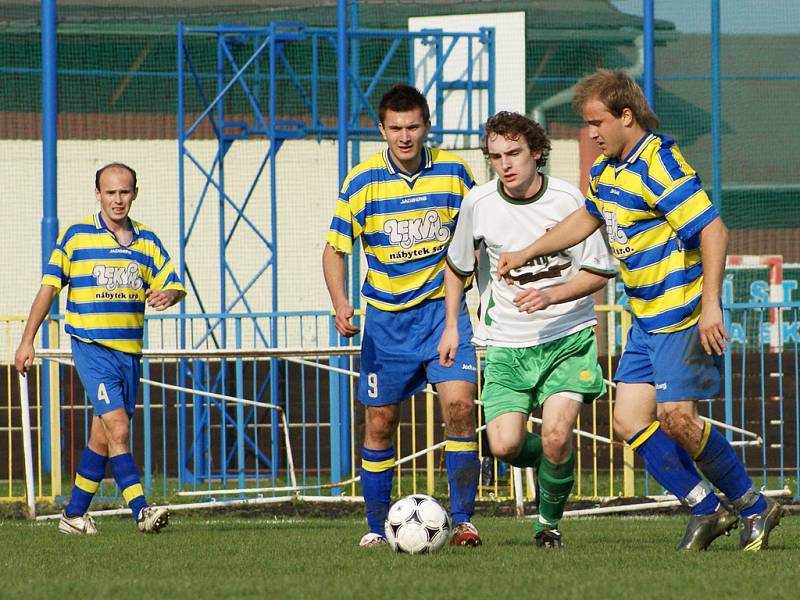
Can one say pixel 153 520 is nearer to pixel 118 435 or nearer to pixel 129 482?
pixel 129 482

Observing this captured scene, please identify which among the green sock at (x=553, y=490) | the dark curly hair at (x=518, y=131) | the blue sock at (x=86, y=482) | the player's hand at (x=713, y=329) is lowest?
the blue sock at (x=86, y=482)

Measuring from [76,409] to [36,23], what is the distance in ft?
17.7

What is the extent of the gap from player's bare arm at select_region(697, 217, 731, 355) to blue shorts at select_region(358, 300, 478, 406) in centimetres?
135

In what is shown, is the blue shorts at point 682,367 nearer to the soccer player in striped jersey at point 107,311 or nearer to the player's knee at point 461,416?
the player's knee at point 461,416

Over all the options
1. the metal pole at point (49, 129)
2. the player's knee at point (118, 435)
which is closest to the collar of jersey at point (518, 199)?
the player's knee at point (118, 435)

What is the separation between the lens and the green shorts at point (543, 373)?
21.0 feet

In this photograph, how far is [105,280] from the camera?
7848mm

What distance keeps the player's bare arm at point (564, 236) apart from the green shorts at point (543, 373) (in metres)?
0.48

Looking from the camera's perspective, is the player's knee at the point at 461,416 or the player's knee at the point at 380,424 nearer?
the player's knee at the point at 461,416

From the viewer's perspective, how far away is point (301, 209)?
16.1 meters

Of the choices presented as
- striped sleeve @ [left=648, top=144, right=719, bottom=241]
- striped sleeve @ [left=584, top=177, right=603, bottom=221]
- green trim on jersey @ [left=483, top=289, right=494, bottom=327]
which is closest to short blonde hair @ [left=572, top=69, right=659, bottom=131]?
striped sleeve @ [left=648, top=144, right=719, bottom=241]

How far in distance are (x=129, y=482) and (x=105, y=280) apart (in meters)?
1.09

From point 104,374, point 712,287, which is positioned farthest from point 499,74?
point 712,287

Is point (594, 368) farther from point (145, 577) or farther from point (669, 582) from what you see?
point (145, 577)
